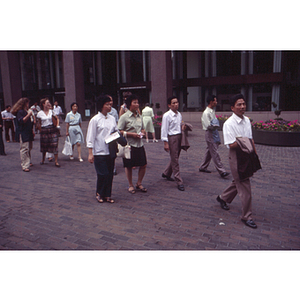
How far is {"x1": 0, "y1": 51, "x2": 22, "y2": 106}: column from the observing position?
2859cm

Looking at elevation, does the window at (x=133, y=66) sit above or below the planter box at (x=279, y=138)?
above

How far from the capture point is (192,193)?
566 cm

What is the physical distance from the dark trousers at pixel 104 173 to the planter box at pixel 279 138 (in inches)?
321

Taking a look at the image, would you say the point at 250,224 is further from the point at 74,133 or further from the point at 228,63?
the point at 228,63

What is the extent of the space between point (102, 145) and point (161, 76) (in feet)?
61.1

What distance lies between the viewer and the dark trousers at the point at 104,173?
201 inches

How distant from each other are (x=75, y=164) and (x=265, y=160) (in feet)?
19.0

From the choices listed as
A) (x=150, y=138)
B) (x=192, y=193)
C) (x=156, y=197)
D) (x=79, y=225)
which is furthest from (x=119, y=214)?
(x=150, y=138)

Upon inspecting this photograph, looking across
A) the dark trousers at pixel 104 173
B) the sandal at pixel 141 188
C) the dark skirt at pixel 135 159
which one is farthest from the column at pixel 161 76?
the dark trousers at pixel 104 173

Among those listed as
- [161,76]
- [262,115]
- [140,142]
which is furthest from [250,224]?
[161,76]

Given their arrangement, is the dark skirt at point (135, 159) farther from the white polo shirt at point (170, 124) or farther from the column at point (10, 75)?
the column at point (10, 75)

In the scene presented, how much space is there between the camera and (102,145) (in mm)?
5051

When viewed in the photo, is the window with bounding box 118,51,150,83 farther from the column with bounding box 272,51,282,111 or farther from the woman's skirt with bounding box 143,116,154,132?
the woman's skirt with bounding box 143,116,154,132

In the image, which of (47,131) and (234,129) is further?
(47,131)
